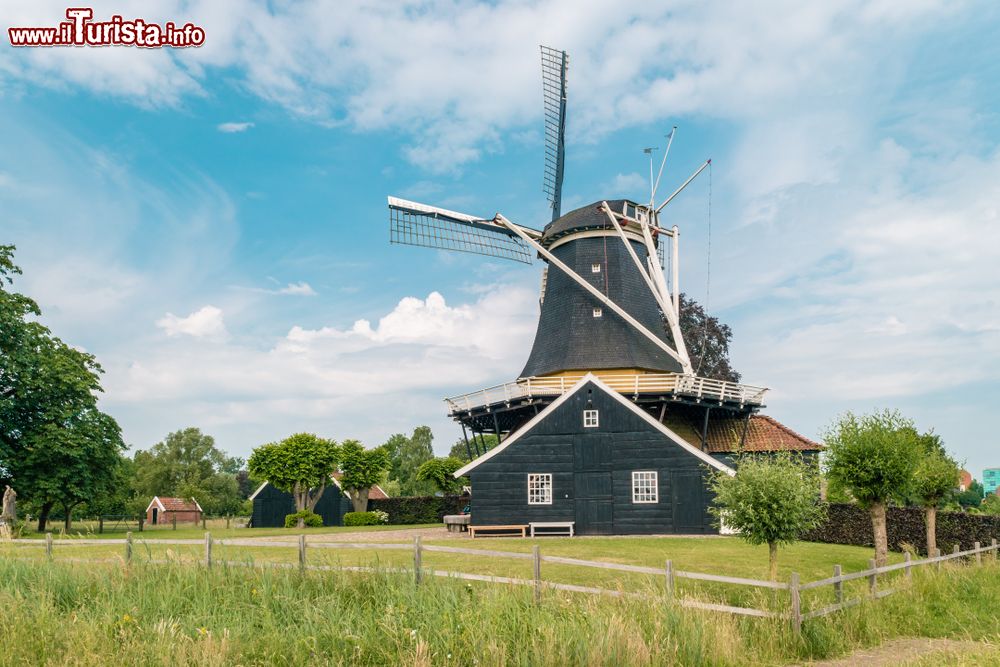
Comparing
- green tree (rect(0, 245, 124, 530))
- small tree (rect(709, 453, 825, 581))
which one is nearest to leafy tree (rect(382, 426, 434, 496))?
green tree (rect(0, 245, 124, 530))

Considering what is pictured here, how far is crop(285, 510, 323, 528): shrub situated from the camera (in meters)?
38.5

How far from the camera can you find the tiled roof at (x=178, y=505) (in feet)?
191

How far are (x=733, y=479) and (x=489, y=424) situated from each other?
738 inches

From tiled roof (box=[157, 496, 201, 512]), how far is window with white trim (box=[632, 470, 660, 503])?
1643 inches

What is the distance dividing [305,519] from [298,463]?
2.85 m

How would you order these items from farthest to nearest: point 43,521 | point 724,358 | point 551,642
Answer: point 724,358
point 43,521
point 551,642

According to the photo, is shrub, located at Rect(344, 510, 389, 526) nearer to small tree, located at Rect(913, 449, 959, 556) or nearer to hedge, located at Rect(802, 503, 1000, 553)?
hedge, located at Rect(802, 503, 1000, 553)

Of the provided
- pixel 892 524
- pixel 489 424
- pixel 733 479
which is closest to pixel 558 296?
pixel 489 424

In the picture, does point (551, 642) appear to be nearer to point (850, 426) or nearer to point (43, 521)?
point (850, 426)

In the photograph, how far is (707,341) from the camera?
1649 inches

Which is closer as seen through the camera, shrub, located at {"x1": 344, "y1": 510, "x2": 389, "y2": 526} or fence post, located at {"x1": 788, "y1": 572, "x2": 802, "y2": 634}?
fence post, located at {"x1": 788, "y1": 572, "x2": 802, "y2": 634}

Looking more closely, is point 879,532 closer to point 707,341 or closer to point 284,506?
point 707,341

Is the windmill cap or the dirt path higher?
the windmill cap

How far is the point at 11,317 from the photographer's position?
29.9 meters
